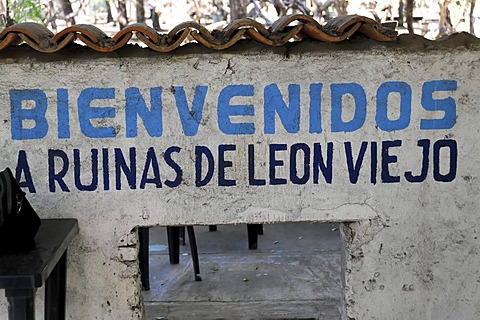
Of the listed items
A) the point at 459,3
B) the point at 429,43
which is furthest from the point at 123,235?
the point at 459,3

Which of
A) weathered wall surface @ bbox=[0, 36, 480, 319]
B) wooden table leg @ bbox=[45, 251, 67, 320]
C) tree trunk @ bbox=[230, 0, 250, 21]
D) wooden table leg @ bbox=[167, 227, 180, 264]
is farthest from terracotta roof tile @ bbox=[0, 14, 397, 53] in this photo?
tree trunk @ bbox=[230, 0, 250, 21]

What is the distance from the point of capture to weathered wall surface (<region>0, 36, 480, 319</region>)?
3590 millimetres

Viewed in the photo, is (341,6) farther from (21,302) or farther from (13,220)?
(21,302)

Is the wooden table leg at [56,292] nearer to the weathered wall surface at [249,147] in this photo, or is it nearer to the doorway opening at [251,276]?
the weathered wall surface at [249,147]

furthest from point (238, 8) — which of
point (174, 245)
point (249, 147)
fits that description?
point (249, 147)

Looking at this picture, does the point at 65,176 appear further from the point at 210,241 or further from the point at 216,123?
the point at 210,241

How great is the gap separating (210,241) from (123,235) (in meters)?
3.22

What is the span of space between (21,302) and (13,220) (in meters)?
0.37

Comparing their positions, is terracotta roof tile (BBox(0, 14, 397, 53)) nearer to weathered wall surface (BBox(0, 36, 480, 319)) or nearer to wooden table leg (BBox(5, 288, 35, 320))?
weathered wall surface (BBox(0, 36, 480, 319))

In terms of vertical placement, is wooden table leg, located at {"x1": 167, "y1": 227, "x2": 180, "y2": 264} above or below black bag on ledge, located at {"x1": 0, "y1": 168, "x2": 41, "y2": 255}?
below

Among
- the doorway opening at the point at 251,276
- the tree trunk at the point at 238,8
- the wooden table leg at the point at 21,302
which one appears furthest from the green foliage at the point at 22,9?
the wooden table leg at the point at 21,302

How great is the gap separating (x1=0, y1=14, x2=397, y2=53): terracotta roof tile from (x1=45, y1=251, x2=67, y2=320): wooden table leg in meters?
1.05

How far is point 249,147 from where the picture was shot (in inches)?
144

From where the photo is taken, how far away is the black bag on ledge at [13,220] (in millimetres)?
2928
